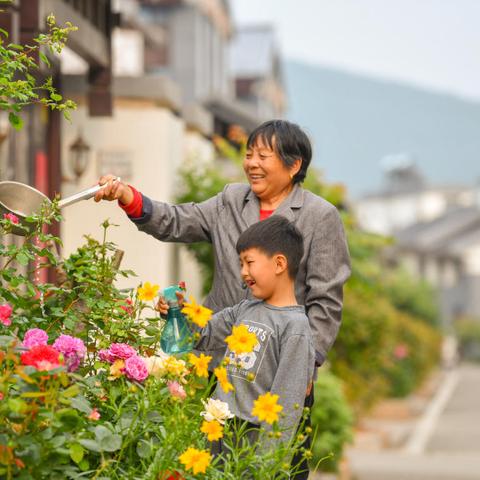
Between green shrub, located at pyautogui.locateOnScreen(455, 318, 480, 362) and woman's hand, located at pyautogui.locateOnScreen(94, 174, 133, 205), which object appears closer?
woman's hand, located at pyautogui.locateOnScreen(94, 174, 133, 205)

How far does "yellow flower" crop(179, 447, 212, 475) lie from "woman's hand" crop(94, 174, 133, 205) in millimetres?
1283

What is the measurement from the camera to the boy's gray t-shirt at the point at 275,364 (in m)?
4.44

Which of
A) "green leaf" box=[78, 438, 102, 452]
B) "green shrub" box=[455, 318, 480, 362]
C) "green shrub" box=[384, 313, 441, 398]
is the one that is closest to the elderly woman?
"green leaf" box=[78, 438, 102, 452]

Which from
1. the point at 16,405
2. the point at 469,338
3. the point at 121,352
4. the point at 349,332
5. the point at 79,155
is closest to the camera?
the point at 16,405

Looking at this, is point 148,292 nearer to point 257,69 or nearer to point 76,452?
point 76,452

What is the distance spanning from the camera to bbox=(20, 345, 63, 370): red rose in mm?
3746

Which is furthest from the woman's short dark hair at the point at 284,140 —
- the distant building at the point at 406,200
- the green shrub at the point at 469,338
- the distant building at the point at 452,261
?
the distant building at the point at 406,200

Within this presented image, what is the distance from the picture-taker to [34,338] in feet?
13.3

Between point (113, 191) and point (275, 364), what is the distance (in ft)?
2.83

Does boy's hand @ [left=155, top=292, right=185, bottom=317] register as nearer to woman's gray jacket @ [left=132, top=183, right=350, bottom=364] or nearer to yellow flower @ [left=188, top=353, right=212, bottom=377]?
yellow flower @ [left=188, top=353, right=212, bottom=377]

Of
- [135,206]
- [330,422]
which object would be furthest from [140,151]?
[135,206]

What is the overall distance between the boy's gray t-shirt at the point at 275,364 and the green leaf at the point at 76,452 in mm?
777

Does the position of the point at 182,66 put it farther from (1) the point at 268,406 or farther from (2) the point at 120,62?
(1) the point at 268,406

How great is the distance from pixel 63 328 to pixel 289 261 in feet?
2.60
